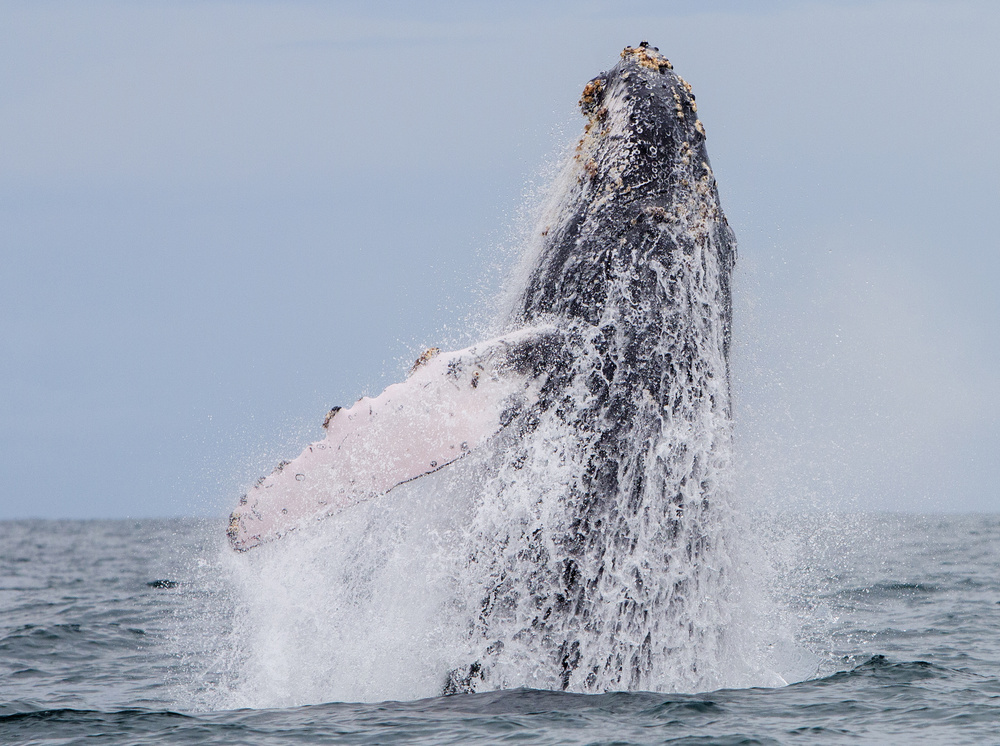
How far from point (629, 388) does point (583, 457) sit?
2.06 ft

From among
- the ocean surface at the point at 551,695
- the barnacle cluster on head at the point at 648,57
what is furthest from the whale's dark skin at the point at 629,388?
the ocean surface at the point at 551,695

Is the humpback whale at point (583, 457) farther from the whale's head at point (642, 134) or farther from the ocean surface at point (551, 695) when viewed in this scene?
the ocean surface at point (551, 695)

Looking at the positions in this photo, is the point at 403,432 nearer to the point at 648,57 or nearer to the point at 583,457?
the point at 583,457

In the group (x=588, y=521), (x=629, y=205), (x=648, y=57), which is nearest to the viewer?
(x=588, y=521)

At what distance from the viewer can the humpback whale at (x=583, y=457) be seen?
8.55 m

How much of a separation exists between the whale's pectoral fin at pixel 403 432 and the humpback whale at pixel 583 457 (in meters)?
0.01

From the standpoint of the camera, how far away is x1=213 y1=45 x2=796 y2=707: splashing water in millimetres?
8750

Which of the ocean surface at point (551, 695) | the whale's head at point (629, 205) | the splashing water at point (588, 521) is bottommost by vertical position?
the ocean surface at point (551, 695)

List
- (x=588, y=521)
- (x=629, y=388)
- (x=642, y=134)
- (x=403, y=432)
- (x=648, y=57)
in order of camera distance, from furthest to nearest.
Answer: (x=648, y=57), (x=642, y=134), (x=629, y=388), (x=588, y=521), (x=403, y=432)

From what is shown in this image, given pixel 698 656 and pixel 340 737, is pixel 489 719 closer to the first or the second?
pixel 340 737

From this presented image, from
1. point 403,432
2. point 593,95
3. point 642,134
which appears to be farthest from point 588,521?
point 593,95

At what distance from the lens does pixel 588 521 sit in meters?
8.77

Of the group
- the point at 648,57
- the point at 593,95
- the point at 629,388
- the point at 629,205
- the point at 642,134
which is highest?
the point at 648,57

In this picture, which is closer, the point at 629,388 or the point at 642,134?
the point at 629,388
